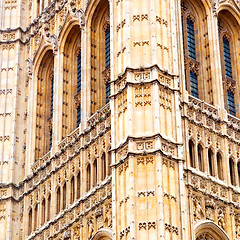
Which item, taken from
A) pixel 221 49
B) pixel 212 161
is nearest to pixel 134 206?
pixel 212 161

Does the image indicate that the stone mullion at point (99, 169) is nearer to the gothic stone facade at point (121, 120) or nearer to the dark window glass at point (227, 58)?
the gothic stone facade at point (121, 120)

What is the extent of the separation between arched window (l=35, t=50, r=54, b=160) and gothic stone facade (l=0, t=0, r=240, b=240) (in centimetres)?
6

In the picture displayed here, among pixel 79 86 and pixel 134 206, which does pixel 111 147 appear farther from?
pixel 79 86

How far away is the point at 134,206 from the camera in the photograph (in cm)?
3922

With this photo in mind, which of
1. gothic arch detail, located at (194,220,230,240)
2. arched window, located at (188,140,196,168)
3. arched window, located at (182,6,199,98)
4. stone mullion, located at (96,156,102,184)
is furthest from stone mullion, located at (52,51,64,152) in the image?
gothic arch detail, located at (194,220,230,240)

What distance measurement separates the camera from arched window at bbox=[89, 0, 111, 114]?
48312 mm

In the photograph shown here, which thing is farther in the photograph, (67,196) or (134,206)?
(67,196)

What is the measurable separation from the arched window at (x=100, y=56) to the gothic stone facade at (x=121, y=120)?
0.19ft

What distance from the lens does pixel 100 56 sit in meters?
49.7

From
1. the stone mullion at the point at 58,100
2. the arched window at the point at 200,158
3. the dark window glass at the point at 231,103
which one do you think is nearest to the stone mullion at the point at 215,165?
the arched window at the point at 200,158

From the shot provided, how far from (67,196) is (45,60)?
10728 millimetres

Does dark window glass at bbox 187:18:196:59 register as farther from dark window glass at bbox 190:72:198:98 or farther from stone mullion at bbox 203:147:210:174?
stone mullion at bbox 203:147:210:174

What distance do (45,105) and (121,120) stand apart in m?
11.9

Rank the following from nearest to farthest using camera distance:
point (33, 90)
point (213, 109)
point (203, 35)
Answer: point (213, 109)
point (203, 35)
point (33, 90)
